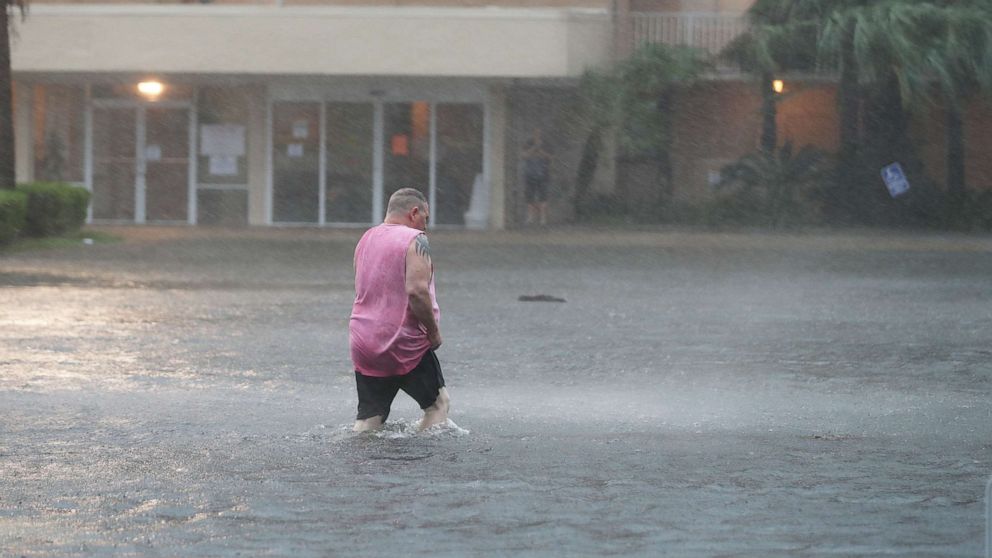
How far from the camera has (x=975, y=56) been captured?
91.6ft

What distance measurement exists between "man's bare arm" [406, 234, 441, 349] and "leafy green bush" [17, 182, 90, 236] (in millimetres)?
17393

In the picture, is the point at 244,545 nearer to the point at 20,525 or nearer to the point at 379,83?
the point at 20,525

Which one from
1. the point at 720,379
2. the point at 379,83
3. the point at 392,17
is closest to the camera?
the point at 720,379

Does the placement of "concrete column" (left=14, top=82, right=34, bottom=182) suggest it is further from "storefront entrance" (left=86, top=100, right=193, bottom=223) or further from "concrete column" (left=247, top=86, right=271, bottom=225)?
"concrete column" (left=247, top=86, right=271, bottom=225)

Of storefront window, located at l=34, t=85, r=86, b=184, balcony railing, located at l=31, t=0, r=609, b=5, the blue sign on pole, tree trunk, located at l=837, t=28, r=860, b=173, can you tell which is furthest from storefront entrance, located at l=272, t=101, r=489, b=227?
the blue sign on pole

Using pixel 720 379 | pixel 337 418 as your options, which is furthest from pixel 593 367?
pixel 337 418

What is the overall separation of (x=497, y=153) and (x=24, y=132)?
371 inches

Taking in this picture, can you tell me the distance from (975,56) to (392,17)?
1074 cm

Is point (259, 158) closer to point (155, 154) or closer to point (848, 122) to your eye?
point (155, 154)

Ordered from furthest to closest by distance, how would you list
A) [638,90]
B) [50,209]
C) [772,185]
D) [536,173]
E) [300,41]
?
1. [772,185]
2. [536,173]
3. [638,90]
4. [300,41]
5. [50,209]

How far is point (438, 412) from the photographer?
845 centimetres

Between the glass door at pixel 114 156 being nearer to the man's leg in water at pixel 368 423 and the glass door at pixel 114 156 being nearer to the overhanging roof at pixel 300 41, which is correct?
the overhanging roof at pixel 300 41

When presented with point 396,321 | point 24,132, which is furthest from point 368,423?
point 24,132

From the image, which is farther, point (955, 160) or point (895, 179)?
point (955, 160)
